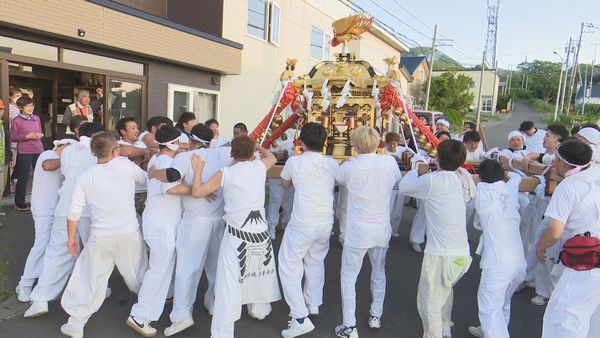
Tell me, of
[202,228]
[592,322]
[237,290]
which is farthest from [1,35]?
[592,322]

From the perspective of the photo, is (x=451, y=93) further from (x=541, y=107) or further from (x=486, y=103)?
(x=541, y=107)

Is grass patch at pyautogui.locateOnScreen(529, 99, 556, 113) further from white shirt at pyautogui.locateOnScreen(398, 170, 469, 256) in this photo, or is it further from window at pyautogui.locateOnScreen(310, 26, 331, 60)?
white shirt at pyautogui.locateOnScreen(398, 170, 469, 256)

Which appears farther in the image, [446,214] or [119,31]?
[119,31]

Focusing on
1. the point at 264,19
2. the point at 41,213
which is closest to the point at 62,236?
the point at 41,213

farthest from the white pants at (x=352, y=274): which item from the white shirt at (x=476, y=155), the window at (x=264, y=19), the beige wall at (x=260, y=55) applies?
the window at (x=264, y=19)

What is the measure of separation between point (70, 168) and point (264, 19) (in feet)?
35.6

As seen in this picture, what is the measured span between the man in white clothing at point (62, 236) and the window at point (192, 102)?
7.20 meters

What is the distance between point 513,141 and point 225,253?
4.49m

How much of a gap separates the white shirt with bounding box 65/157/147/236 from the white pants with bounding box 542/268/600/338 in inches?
125

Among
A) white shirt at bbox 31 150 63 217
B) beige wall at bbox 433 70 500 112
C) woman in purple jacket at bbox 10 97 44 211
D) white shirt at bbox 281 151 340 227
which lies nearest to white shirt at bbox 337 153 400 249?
white shirt at bbox 281 151 340 227

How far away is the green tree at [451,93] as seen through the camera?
3322cm

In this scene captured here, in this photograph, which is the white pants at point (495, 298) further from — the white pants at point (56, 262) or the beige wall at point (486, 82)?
the beige wall at point (486, 82)

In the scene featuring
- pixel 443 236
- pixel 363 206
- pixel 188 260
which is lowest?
pixel 188 260

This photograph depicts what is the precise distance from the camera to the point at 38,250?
3939mm
